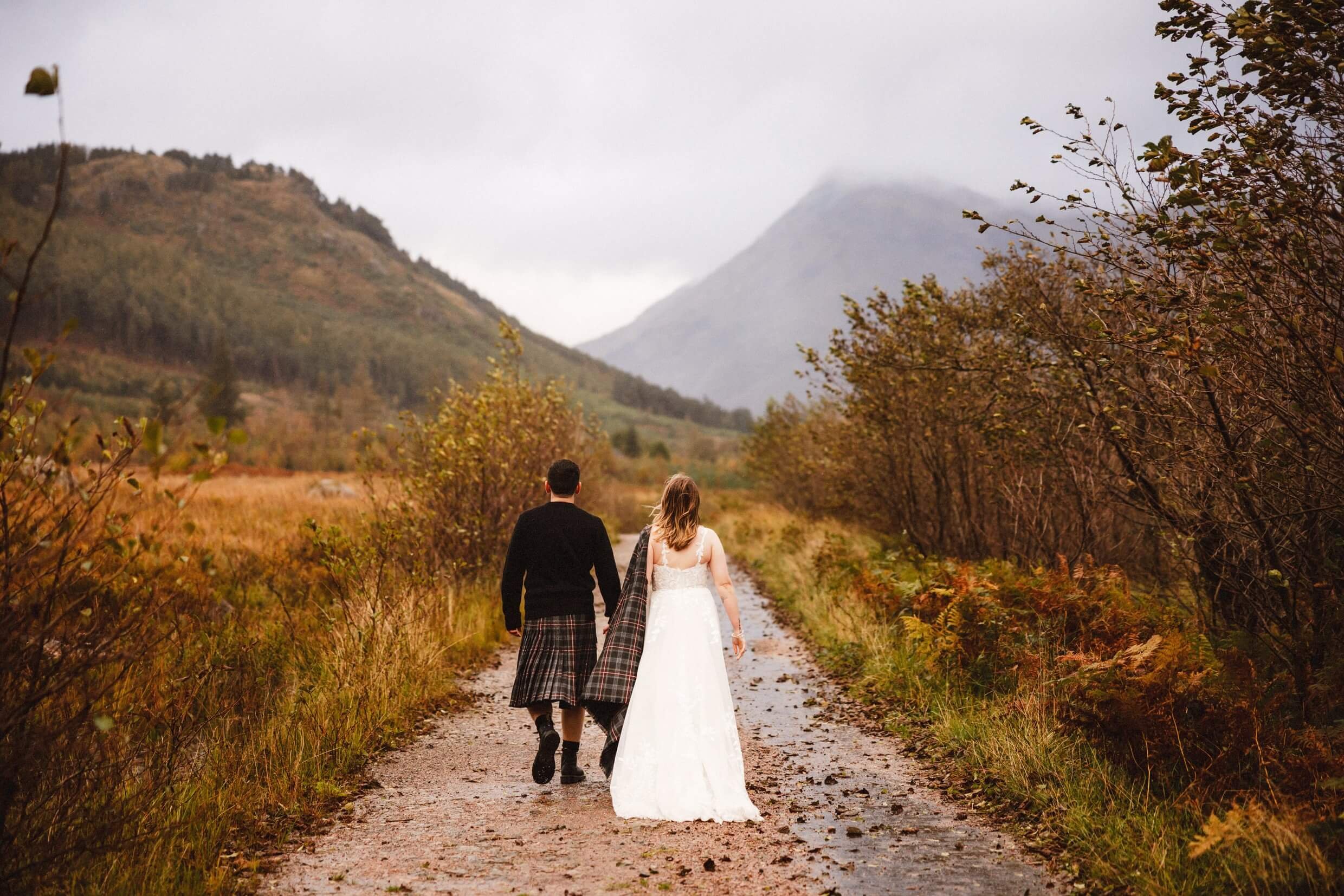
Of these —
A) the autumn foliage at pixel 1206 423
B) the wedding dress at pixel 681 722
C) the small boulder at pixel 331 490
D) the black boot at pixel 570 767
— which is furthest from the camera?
the small boulder at pixel 331 490

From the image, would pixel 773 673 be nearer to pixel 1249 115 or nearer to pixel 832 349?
pixel 832 349

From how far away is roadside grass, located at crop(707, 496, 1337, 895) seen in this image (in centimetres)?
420

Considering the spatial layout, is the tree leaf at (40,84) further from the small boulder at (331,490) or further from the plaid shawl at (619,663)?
the small boulder at (331,490)

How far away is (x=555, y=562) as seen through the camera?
6.72m

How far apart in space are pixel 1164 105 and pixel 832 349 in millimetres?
7354

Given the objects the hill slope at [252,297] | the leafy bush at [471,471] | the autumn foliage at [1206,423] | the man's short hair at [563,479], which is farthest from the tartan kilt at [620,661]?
the hill slope at [252,297]

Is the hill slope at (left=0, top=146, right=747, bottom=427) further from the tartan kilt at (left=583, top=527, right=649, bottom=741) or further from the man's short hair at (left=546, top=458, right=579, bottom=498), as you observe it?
the tartan kilt at (left=583, top=527, right=649, bottom=741)

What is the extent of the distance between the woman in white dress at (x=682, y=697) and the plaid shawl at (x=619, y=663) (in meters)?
0.11

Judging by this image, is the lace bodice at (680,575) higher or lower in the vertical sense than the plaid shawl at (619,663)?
higher

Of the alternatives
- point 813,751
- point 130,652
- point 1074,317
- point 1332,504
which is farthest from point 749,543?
point 130,652

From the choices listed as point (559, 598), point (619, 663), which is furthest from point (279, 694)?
point (619, 663)

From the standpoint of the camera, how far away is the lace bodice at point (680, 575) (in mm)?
6547

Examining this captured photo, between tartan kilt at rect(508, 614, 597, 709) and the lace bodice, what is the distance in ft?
2.14

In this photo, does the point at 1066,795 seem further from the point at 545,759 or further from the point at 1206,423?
the point at 545,759
